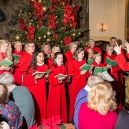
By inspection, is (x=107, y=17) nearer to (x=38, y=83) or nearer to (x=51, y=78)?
(x=51, y=78)

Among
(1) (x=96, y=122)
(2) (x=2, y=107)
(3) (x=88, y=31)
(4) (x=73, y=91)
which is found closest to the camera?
(1) (x=96, y=122)

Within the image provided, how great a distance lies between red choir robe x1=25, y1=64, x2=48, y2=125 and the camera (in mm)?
4605

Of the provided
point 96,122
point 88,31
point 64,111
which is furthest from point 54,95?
point 88,31

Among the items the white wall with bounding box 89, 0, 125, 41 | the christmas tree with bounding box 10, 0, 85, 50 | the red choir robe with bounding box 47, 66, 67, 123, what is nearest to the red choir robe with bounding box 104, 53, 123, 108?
the red choir robe with bounding box 47, 66, 67, 123

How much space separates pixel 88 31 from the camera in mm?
9281

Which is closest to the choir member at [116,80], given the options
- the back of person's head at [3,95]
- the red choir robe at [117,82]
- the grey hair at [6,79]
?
the red choir robe at [117,82]

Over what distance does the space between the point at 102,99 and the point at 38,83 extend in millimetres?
2553

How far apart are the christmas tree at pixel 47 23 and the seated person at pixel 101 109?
14.9ft

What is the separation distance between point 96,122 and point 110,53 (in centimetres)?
406

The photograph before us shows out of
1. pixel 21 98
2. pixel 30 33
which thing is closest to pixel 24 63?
pixel 30 33

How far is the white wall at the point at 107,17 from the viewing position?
9469 mm

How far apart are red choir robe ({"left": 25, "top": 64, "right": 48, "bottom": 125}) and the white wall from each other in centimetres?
529

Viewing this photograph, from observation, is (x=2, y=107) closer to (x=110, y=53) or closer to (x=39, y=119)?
(x=39, y=119)

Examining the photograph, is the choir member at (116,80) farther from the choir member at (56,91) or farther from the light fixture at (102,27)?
the light fixture at (102,27)
